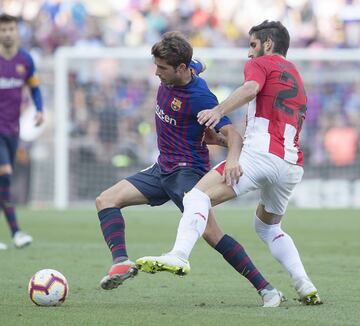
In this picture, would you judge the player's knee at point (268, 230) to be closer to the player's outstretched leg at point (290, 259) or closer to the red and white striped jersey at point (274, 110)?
the player's outstretched leg at point (290, 259)

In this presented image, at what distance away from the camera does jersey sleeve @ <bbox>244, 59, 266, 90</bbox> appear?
682 cm

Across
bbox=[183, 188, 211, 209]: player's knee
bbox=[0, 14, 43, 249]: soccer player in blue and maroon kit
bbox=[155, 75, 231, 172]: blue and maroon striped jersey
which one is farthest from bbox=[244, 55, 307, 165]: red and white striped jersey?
bbox=[0, 14, 43, 249]: soccer player in blue and maroon kit

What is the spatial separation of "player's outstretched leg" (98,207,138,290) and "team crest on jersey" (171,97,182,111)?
841 mm

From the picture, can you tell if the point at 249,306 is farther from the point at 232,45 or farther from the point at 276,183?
the point at 232,45

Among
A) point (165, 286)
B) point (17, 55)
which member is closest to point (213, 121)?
point (165, 286)

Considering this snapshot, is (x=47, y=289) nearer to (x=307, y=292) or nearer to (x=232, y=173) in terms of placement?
(x=232, y=173)

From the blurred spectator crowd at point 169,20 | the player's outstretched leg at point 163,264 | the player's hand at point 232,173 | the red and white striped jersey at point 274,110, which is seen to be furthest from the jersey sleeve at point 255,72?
the blurred spectator crowd at point 169,20

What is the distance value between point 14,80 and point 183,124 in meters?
5.36

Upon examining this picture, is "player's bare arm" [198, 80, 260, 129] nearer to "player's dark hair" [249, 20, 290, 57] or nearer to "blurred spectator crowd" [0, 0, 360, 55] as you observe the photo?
"player's dark hair" [249, 20, 290, 57]

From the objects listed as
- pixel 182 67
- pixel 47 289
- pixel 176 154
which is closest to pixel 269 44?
pixel 182 67

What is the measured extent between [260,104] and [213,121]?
1.52ft

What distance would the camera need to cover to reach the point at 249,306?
713cm

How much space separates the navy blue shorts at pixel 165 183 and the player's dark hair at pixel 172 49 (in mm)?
808

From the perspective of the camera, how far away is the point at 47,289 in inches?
271
